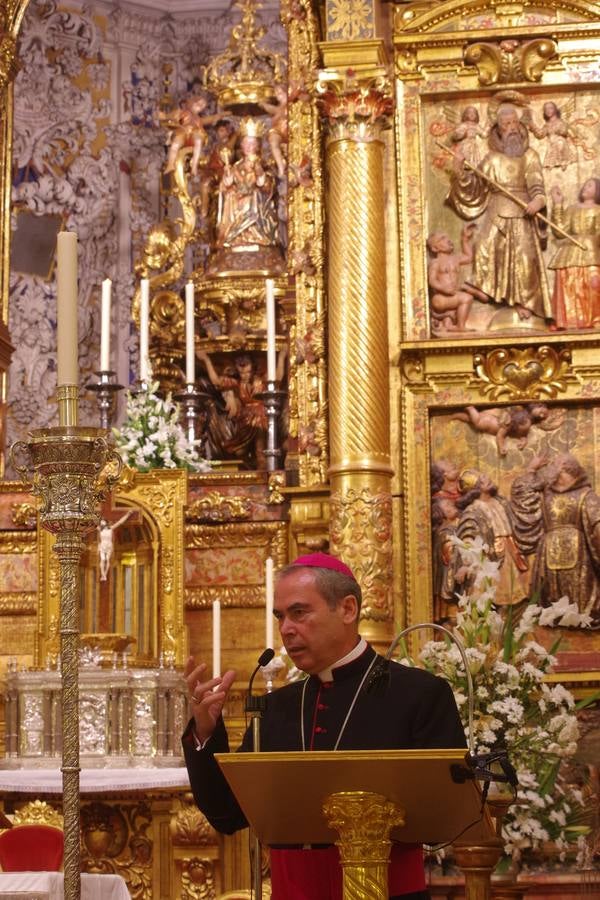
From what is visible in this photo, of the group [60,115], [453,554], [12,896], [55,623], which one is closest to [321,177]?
[453,554]

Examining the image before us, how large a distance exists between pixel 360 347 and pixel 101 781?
3.02 metres

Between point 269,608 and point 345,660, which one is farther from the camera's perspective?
point 269,608

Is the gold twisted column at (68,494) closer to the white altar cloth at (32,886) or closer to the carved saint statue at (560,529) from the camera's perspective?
the white altar cloth at (32,886)

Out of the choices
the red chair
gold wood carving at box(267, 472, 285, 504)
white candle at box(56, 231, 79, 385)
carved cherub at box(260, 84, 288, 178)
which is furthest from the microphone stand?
carved cherub at box(260, 84, 288, 178)

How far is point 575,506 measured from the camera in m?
9.27

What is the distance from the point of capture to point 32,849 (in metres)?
6.48

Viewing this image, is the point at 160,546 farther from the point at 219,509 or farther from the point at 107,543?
the point at 219,509

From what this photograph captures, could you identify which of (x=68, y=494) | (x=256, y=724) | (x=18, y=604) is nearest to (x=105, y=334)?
(x=18, y=604)

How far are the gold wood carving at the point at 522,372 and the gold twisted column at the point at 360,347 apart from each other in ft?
1.97

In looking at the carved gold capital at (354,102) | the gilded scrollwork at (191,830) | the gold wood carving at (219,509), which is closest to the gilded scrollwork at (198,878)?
the gilded scrollwork at (191,830)

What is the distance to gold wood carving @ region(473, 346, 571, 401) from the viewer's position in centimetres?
944

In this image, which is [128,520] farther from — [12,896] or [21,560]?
[12,896]

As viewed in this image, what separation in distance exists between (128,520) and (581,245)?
3.15 metres

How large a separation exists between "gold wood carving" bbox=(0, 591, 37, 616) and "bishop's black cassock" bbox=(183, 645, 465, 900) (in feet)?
17.1
